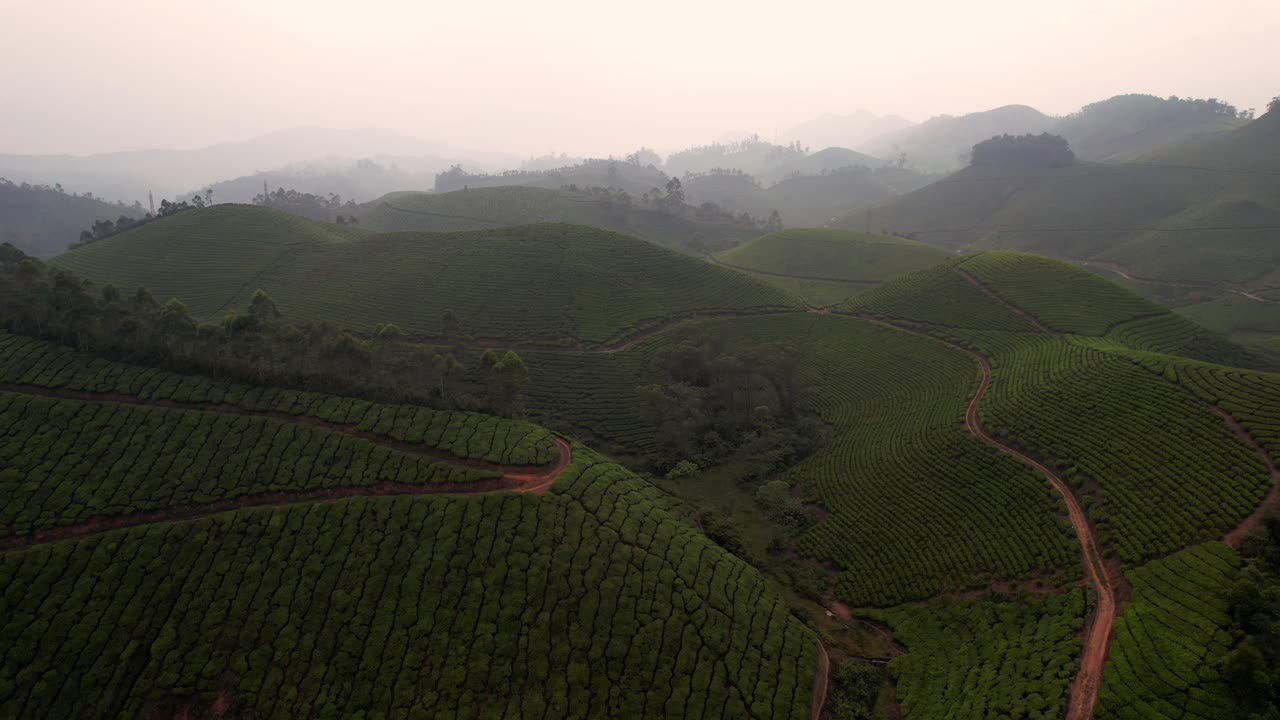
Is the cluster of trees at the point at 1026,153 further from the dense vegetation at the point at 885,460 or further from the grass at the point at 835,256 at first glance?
the dense vegetation at the point at 885,460

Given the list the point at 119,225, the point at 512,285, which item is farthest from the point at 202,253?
the point at 512,285

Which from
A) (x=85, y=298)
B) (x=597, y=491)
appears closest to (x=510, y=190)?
(x=85, y=298)

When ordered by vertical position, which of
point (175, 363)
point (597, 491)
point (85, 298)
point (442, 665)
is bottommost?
point (442, 665)

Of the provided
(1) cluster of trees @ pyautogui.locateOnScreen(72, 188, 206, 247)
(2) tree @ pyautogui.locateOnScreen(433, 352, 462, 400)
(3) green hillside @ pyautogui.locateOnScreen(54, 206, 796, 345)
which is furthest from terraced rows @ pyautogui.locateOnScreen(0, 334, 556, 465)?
(1) cluster of trees @ pyautogui.locateOnScreen(72, 188, 206, 247)

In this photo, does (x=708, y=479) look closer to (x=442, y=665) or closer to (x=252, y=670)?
A: (x=442, y=665)

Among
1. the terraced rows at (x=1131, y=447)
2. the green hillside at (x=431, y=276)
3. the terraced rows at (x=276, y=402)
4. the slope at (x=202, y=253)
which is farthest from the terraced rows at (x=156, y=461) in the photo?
the slope at (x=202, y=253)

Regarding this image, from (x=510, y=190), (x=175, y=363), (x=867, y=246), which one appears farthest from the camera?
(x=510, y=190)
